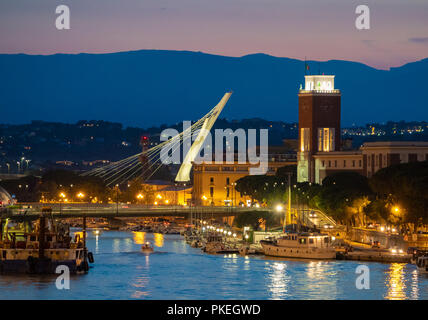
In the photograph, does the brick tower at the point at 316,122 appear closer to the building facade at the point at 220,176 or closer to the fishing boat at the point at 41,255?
the building facade at the point at 220,176

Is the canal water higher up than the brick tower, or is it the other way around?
the brick tower

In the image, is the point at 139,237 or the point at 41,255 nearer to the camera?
the point at 41,255

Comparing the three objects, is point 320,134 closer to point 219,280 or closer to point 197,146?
point 197,146

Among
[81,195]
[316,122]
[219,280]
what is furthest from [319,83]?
[219,280]

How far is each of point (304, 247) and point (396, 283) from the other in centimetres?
1482

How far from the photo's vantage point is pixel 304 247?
71.4 m

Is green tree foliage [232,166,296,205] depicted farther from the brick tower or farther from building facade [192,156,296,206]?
building facade [192,156,296,206]

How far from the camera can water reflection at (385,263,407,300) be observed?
2082 inches

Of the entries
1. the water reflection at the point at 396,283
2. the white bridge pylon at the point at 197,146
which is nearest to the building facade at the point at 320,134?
the white bridge pylon at the point at 197,146

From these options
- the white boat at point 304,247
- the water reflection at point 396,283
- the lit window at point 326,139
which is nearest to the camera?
the water reflection at point 396,283

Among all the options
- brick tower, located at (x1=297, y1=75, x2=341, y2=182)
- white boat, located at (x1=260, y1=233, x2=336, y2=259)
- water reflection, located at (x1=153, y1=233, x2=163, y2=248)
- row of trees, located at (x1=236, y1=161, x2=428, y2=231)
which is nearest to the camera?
white boat, located at (x1=260, y1=233, x2=336, y2=259)

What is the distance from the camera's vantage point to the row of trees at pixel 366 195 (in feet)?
237

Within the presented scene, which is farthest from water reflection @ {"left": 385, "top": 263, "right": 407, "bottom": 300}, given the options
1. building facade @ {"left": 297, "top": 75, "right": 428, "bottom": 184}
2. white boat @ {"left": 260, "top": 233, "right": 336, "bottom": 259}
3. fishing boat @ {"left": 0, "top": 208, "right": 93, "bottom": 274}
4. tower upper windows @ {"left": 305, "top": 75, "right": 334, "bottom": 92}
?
tower upper windows @ {"left": 305, "top": 75, "right": 334, "bottom": 92}

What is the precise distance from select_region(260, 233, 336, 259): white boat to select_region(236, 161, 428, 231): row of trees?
5356 mm
